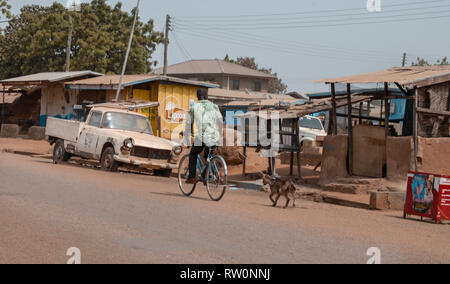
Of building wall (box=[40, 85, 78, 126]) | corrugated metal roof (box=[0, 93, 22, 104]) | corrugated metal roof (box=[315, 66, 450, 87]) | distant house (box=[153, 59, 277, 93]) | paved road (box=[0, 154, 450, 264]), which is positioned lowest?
paved road (box=[0, 154, 450, 264])

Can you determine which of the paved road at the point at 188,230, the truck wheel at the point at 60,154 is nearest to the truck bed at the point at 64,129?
the truck wheel at the point at 60,154

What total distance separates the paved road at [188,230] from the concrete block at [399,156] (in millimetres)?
1935

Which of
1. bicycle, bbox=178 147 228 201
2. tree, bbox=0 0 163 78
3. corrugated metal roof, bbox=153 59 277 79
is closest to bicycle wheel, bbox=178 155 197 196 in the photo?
bicycle, bbox=178 147 228 201

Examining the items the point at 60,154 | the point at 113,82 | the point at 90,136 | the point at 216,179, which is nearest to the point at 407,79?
the point at 216,179

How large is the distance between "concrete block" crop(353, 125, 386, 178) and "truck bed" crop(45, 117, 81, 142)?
9.09 m

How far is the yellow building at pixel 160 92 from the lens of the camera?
1178 inches

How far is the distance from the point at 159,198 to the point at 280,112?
20.0 feet

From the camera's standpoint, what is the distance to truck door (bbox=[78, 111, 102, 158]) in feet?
61.0

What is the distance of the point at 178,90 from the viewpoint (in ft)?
102

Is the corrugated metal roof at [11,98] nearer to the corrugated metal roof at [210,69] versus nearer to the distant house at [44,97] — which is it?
the distant house at [44,97]

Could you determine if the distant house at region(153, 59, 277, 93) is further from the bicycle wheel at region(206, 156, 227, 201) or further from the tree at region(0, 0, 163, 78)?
the bicycle wheel at region(206, 156, 227, 201)

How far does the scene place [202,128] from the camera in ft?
37.7

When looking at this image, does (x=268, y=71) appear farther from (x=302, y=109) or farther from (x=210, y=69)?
(x=302, y=109)
